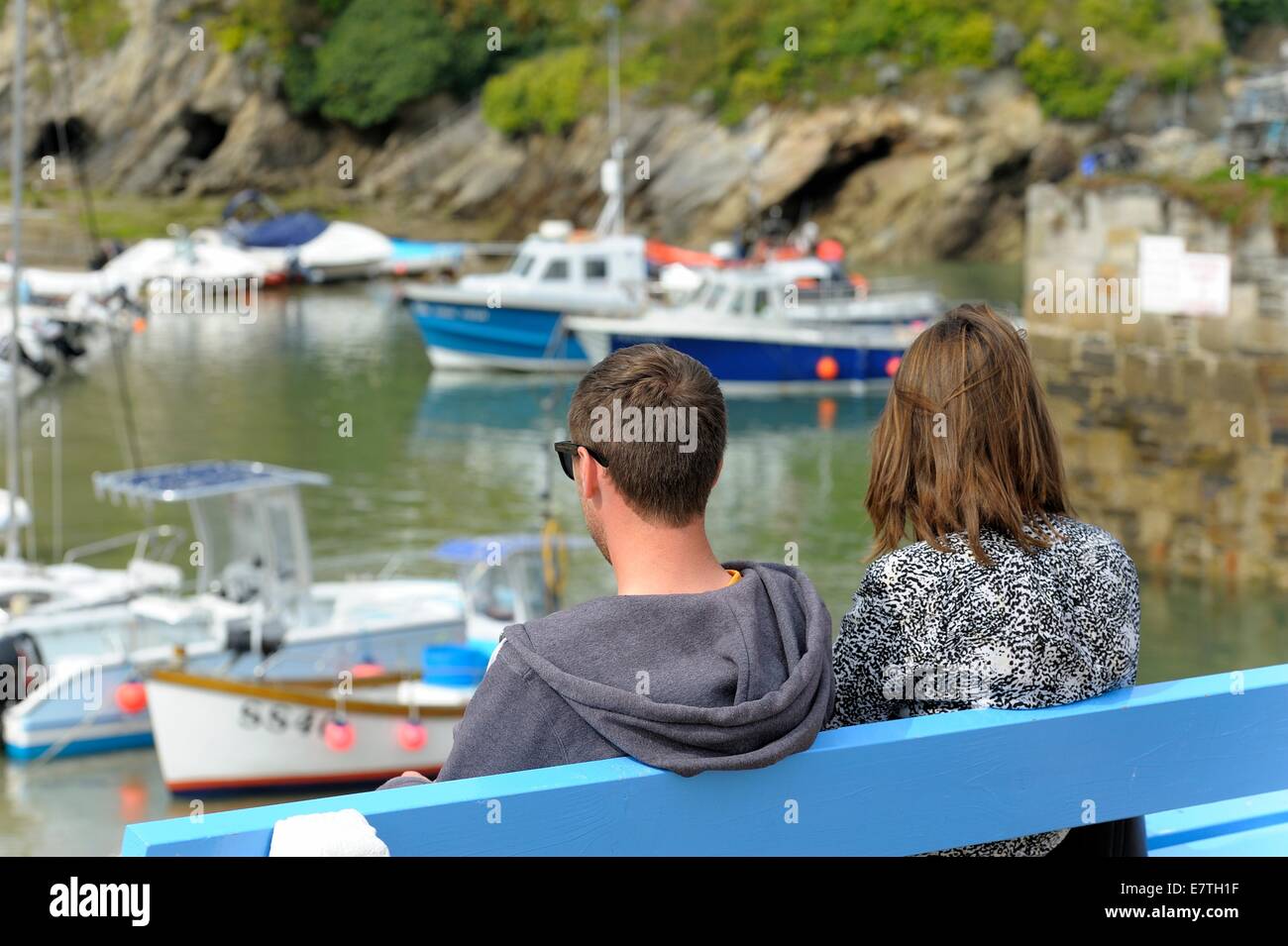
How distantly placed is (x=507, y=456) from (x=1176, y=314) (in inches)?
384

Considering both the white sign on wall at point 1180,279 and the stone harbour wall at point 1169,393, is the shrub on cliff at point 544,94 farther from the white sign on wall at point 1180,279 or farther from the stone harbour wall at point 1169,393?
the white sign on wall at point 1180,279

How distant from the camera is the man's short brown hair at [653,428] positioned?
2.20 meters

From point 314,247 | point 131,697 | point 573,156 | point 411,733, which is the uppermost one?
point 573,156

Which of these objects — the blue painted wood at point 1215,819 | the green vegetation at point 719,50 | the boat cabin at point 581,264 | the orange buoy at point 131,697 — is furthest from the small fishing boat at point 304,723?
the green vegetation at point 719,50

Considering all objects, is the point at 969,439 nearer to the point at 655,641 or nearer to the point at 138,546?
the point at 655,641

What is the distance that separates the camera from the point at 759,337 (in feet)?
84.8

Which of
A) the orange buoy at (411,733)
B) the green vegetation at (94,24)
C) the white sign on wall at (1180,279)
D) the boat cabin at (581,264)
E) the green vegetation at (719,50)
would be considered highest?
the green vegetation at (94,24)

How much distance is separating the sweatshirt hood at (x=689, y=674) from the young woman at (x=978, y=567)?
0.30 metres

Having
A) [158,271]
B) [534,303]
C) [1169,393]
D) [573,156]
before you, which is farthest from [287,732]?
[573,156]

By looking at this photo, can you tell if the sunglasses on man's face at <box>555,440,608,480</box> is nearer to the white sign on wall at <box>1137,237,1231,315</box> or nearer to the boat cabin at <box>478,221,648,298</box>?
the white sign on wall at <box>1137,237,1231,315</box>

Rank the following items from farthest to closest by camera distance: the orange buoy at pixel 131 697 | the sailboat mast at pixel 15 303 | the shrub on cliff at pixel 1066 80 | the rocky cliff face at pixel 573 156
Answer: the rocky cliff face at pixel 573 156
the shrub on cliff at pixel 1066 80
the sailboat mast at pixel 15 303
the orange buoy at pixel 131 697

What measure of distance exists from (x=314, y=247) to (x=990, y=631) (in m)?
40.4
